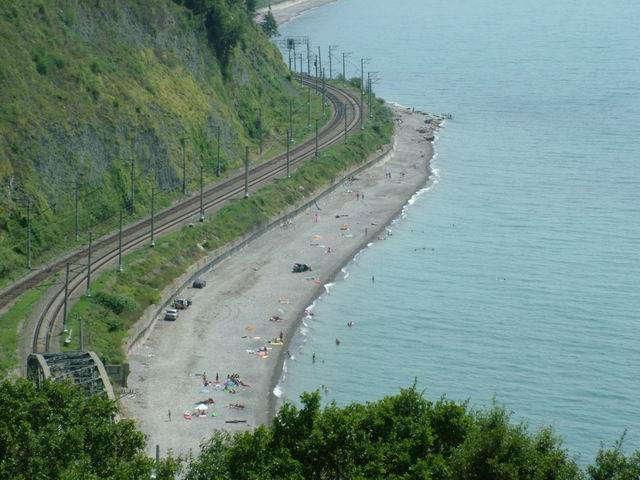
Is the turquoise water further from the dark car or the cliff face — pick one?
the cliff face

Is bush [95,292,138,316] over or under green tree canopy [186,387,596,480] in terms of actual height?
under

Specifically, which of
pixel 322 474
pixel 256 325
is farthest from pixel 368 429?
pixel 256 325

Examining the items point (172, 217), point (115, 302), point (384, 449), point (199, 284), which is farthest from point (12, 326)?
point (384, 449)

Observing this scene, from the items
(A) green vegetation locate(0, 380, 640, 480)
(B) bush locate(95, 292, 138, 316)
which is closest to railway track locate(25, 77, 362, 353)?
(B) bush locate(95, 292, 138, 316)

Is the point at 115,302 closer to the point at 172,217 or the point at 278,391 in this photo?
the point at 278,391

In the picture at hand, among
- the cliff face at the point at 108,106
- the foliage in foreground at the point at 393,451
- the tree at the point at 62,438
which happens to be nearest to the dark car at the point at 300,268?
the cliff face at the point at 108,106

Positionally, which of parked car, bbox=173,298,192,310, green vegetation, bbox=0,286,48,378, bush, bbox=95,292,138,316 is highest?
green vegetation, bbox=0,286,48,378

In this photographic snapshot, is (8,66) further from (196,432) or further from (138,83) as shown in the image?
(196,432)
